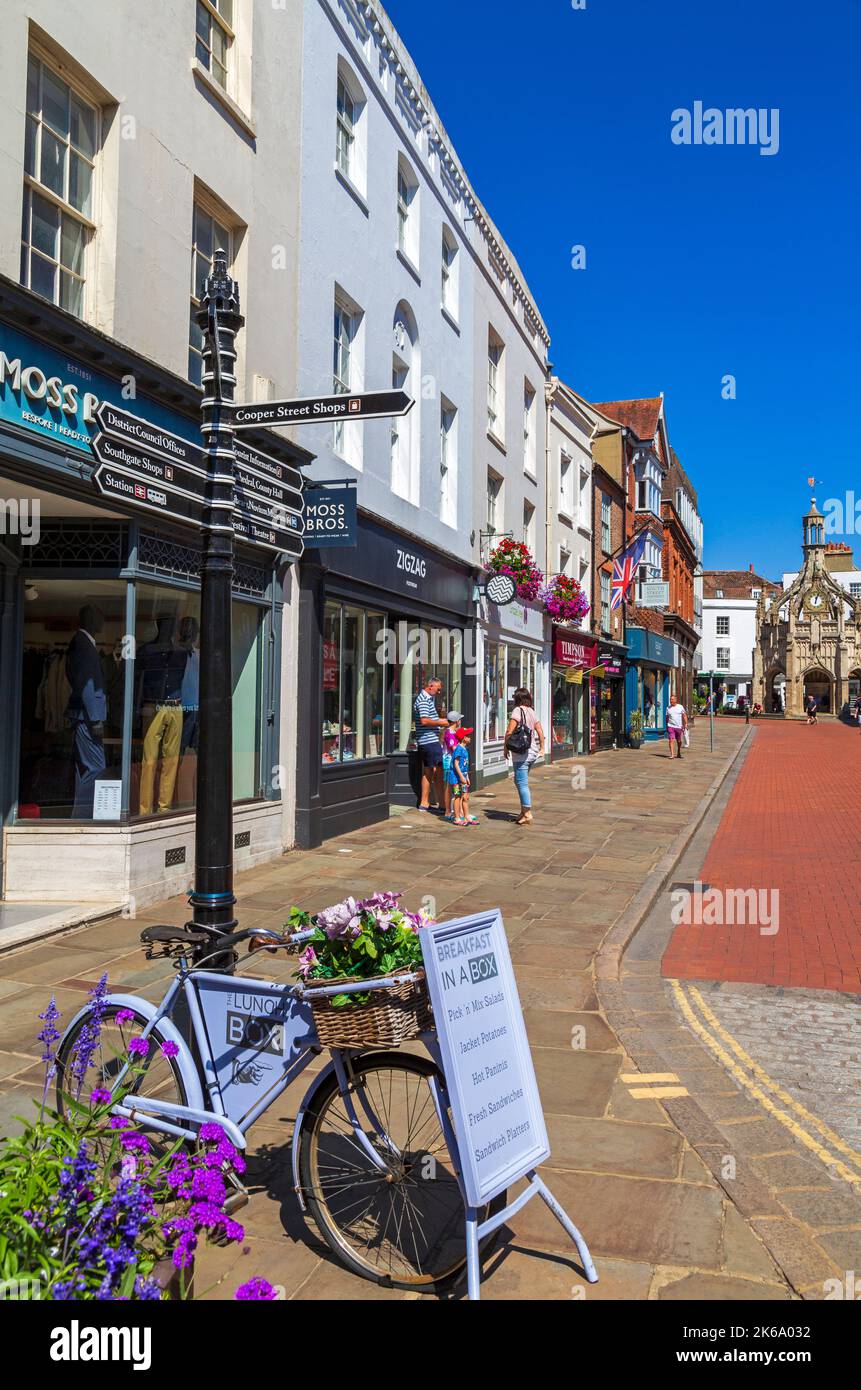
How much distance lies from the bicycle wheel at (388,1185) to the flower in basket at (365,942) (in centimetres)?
30

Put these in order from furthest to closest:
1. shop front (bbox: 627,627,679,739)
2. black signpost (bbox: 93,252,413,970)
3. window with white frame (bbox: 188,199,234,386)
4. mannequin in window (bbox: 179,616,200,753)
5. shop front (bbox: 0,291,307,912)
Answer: shop front (bbox: 627,627,679,739)
mannequin in window (bbox: 179,616,200,753)
window with white frame (bbox: 188,199,234,386)
shop front (bbox: 0,291,307,912)
black signpost (bbox: 93,252,413,970)

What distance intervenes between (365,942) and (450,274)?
16469mm

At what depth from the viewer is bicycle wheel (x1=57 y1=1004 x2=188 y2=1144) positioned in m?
3.40

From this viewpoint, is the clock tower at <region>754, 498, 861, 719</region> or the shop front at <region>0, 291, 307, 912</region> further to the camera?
the clock tower at <region>754, 498, 861, 719</region>

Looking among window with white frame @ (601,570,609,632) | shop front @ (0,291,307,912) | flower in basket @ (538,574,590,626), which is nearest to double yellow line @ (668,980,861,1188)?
shop front @ (0,291,307,912)

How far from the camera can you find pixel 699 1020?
5883mm

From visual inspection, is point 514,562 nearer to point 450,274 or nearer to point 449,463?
point 449,463

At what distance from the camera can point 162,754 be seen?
8.65 metres

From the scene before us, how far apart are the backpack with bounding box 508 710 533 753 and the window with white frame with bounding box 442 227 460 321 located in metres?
7.89

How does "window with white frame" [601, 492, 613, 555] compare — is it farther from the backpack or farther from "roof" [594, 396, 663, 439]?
the backpack

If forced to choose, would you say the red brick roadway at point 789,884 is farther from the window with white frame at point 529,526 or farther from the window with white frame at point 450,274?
the window with white frame at point 450,274

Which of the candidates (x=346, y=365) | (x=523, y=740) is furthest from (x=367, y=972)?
(x=346, y=365)

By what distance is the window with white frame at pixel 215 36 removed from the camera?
30.3 ft

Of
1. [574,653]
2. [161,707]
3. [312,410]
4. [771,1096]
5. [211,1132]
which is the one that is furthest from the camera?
[574,653]
